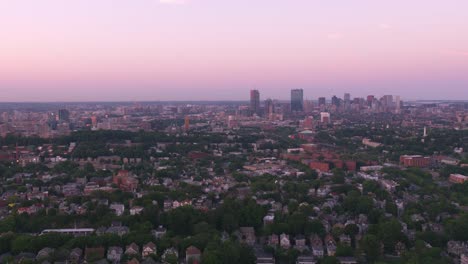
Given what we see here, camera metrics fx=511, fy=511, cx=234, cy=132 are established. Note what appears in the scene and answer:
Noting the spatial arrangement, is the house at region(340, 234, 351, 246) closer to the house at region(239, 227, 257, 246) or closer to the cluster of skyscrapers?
the house at region(239, 227, 257, 246)

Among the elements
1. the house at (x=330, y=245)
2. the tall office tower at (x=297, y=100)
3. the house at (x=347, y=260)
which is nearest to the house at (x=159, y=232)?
the house at (x=330, y=245)

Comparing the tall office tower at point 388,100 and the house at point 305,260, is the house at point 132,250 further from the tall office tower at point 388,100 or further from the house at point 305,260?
the tall office tower at point 388,100

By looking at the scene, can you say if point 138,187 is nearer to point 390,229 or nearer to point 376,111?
point 390,229

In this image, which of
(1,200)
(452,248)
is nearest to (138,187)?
(1,200)

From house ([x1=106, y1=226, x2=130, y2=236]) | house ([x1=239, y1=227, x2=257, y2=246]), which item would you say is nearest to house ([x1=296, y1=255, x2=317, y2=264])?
house ([x1=239, y1=227, x2=257, y2=246])

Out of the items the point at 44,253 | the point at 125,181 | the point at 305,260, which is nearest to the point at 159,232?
the point at 44,253

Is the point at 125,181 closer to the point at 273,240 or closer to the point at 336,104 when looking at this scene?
the point at 273,240

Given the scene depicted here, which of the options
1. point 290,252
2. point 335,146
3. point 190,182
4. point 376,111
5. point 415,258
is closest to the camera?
point 415,258
